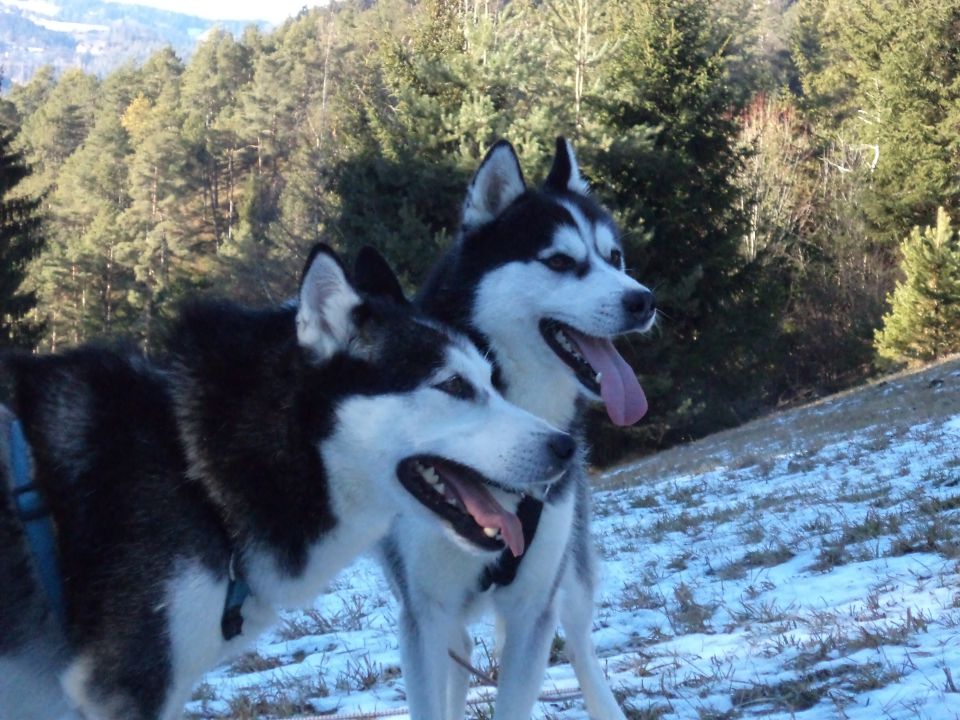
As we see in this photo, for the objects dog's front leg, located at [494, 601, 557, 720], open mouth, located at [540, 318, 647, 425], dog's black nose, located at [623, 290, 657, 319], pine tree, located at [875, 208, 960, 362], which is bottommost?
pine tree, located at [875, 208, 960, 362]

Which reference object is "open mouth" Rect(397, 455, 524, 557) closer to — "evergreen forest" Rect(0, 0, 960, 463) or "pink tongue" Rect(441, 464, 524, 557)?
"pink tongue" Rect(441, 464, 524, 557)

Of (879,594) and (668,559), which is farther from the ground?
(879,594)

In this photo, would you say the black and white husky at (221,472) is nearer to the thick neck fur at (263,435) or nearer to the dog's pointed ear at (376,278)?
the thick neck fur at (263,435)

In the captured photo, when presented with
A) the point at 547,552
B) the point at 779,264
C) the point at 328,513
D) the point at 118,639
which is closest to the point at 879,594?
the point at 547,552

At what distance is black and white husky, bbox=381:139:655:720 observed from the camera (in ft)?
12.9

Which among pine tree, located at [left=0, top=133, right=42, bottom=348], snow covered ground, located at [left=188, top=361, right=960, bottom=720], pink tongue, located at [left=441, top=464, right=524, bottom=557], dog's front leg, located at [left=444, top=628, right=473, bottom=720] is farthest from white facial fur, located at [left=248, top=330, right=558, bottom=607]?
pine tree, located at [left=0, top=133, right=42, bottom=348]

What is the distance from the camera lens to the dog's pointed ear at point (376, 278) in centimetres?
361

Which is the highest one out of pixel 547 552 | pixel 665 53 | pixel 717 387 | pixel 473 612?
pixel 665 53

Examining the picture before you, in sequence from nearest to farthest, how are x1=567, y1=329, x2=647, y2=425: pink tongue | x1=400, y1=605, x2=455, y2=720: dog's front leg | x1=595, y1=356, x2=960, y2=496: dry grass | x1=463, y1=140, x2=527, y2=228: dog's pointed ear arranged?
x1=400, y1=605, x2=455, y2=720: dog's front leg, x1=567, y1=329, x2=647, y2=425: pink tongue, x1=463, y1=140, x2=527, y2=228: dog's pointed ear, x1=595, y1=356, x2=960, y2=496: dry grass

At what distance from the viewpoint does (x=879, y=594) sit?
4.86 meters

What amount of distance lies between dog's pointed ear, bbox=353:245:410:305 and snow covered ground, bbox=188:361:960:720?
179 cm

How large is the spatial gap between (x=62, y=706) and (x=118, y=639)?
1.13 ft

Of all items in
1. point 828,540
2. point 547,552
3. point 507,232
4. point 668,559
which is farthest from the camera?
point 668,559

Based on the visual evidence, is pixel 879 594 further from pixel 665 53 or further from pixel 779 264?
pixel 779 264
